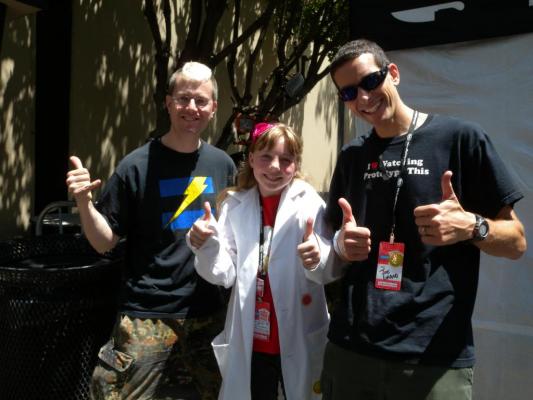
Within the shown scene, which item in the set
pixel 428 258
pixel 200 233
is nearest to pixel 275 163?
pixel 200 233

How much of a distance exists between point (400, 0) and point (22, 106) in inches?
163

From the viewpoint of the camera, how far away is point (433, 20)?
115 inches

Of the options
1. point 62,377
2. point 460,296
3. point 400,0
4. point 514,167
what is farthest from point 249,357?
point 400,0

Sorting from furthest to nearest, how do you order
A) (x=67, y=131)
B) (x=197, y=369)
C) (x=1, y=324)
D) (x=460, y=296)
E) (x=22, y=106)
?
(x=67, y=131)
(x=22, y=106)
(x=1, y=324)
(x=197, y=369)
(x=460, y=296)

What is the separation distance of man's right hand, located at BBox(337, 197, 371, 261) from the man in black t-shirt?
33.9 inches

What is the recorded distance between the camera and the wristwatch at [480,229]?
1.74 meters

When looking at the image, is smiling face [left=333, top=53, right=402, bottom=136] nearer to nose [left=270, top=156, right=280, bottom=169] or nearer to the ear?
the ear

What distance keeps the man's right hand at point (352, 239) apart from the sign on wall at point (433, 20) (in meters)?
1.45

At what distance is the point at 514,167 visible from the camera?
2.88 meters

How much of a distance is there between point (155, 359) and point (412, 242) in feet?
4.28

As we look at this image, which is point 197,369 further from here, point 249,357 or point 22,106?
point 22,106

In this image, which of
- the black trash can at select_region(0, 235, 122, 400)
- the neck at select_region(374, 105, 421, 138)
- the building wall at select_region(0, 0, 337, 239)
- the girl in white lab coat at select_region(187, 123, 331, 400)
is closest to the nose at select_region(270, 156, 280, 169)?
the girl in white lab coat at select_region(187, 123, 331, 400)

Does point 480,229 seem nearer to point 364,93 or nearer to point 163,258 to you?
point 364,93

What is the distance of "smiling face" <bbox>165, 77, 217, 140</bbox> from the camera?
2.56 metres
